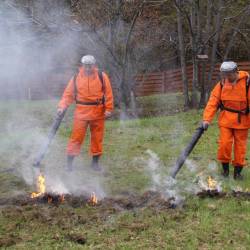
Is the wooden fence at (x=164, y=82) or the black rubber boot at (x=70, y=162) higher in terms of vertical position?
Result: the wooden fence at (x=164, y=82)

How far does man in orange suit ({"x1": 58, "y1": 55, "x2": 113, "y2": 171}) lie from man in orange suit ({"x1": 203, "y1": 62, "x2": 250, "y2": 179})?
76.1 inches

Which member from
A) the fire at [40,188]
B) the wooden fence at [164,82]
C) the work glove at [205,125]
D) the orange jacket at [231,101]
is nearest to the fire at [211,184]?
the work glove at [205,125]

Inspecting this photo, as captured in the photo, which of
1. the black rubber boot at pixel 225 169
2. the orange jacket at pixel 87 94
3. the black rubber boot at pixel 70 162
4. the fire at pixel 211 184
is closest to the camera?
the fire at pixel 211 184

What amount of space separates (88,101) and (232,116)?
2.52 metres

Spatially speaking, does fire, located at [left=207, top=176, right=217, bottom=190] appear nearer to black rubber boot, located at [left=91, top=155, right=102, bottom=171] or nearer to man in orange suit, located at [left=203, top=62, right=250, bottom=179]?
man in orange suit, located at [left=203, top=62, right=250, bottom=179]

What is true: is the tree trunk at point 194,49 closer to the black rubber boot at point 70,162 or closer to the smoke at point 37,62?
the smoke at point 37,62

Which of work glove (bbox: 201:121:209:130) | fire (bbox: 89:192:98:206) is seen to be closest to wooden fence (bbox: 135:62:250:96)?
work glove (bbox: 201:121:209:130)

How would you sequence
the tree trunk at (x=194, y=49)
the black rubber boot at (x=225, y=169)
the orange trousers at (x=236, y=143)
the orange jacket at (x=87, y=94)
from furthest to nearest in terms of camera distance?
1. the tree trunk at (x=194, y=49)
2. the orange jacket at (x=87, y=94)
3. the black rubber boot at (x=225, y=169)
4. the orange trousers at (x=236, y=143)

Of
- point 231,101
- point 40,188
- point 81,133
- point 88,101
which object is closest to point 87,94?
point 88,101

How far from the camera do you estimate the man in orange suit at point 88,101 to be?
9352 millimetres

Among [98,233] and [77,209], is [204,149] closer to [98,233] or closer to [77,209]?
[77,209]

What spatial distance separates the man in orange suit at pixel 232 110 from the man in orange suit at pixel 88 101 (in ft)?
6.34

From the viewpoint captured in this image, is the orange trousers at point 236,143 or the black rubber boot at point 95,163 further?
the black rubber boot at point 95,163

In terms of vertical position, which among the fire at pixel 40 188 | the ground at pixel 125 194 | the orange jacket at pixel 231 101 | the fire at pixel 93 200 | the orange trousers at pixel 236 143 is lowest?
the ground at pixel 125 194
